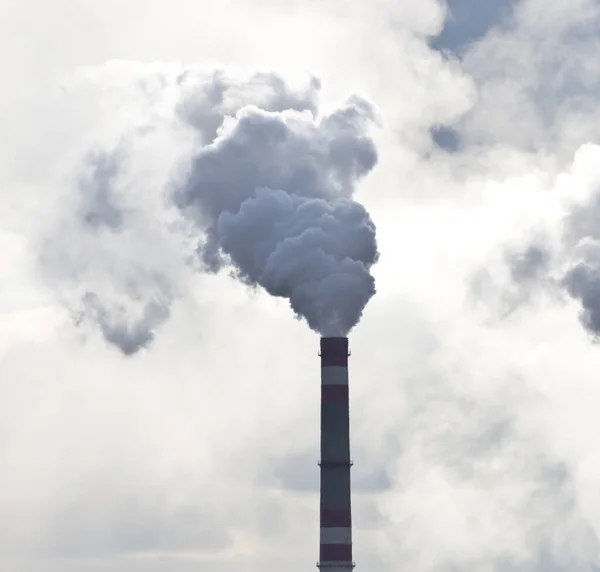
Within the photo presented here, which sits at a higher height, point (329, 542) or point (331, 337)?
point (331, 337)

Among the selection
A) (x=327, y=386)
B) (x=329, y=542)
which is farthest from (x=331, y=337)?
(x=329, y=542)

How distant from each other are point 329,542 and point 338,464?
345cm

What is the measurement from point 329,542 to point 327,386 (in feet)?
22.6

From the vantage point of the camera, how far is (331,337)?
6625 centimetres

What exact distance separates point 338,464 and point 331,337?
5.81 m

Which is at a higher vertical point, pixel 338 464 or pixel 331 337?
pixel 331 337

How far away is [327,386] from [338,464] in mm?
3541

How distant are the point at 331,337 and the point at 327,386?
2305 millimetres

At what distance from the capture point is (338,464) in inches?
2542

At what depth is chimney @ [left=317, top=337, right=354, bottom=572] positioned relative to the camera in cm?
6438

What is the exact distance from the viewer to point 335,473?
64.5 m

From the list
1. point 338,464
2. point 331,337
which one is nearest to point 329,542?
point 338,464

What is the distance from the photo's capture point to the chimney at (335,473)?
64375mm

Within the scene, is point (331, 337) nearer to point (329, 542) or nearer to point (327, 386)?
point (327, 386)
